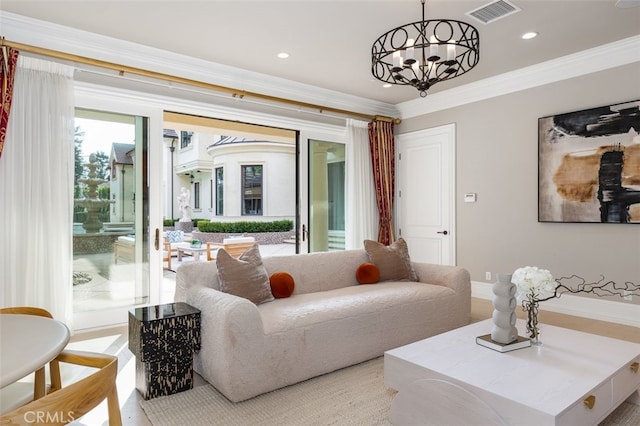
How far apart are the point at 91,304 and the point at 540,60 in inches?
212

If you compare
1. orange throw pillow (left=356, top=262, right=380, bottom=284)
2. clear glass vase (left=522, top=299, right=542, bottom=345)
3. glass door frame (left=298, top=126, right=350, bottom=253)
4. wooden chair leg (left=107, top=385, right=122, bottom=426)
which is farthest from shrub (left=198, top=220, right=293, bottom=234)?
wooden chair leg (left=107, top=385, right=122, bottom=426)

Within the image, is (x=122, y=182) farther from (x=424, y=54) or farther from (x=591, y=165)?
(x=591, y=165)

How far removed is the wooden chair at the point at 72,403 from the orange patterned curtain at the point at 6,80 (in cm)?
296

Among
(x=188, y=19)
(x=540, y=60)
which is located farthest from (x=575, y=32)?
(x=188, y=19)

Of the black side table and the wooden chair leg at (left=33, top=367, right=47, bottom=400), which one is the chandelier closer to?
the black side table

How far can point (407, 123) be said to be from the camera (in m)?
6.07

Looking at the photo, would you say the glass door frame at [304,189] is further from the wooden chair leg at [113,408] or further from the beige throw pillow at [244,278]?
the wooden chair leg at [113,408]

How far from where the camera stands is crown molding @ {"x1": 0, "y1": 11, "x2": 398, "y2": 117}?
11.1ft

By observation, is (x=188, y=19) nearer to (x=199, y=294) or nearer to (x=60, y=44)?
(x=60, y=44)

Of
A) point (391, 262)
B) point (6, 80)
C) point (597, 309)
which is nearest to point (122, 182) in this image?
point (6, 80)

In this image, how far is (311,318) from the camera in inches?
105

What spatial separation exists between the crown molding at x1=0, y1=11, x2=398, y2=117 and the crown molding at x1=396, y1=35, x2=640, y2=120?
123 centimetres

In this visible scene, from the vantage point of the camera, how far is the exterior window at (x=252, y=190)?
13.1m

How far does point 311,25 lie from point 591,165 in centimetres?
319
